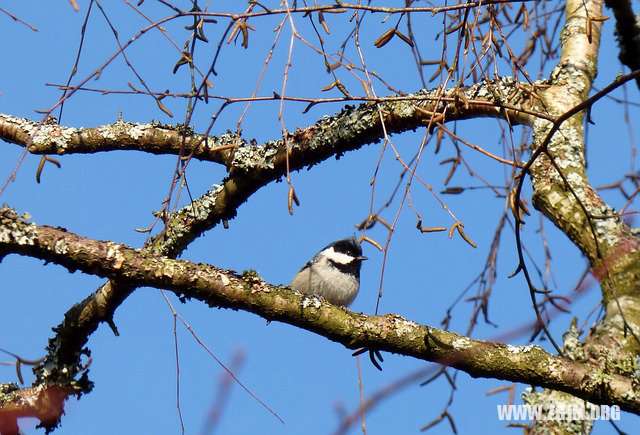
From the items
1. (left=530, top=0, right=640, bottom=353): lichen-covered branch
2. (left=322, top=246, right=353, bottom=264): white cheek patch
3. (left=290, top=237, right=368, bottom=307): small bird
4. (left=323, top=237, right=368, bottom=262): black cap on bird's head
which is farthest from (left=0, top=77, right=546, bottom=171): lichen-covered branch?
(left=323, top=237, right=368, bottom=262): black cap on bird's head

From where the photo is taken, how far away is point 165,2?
2555 millimetres

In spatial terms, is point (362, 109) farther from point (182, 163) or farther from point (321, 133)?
point (182, 163)

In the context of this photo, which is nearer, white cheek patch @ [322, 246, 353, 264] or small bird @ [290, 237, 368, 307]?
small bird @ [290, 237, 368, 307]

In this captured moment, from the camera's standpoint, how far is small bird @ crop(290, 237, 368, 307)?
20.2 feet

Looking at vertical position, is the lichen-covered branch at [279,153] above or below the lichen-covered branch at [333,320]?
above

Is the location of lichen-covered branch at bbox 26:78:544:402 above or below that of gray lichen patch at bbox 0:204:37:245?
above

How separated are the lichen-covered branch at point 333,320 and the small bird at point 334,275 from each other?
2817 mm

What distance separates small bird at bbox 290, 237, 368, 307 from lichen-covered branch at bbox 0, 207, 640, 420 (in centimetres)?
282

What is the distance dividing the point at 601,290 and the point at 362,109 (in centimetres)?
149

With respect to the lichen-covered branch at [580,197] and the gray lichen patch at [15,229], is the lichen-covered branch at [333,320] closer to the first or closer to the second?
the gray lichen patch at [15,229]

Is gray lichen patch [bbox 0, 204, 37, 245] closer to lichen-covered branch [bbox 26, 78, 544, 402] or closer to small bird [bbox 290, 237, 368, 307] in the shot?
lichen-covered branch [bbox 26, 78, 544, 402]

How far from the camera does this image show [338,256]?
21.7 ft

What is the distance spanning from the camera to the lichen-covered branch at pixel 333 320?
9.44 ft

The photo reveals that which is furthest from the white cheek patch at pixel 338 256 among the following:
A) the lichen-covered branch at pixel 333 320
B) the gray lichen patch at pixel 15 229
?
the gray lichen patch at pixel 15 229
